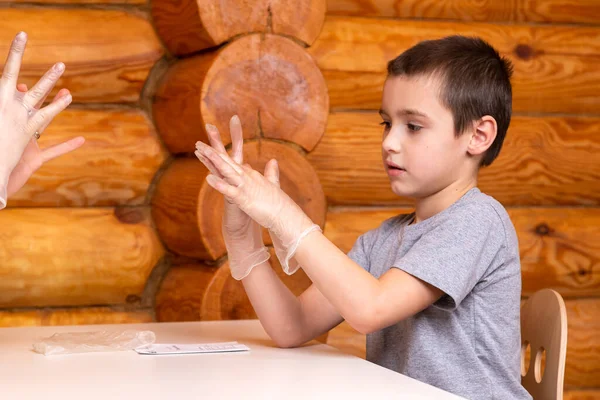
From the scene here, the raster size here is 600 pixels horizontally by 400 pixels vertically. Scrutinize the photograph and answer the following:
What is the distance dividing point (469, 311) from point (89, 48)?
1.66m

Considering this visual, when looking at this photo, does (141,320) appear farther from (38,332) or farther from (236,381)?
(236,381)

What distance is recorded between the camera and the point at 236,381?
158 centimetres

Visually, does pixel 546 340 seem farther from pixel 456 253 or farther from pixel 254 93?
pixel 254 93

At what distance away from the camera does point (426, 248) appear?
188 cm

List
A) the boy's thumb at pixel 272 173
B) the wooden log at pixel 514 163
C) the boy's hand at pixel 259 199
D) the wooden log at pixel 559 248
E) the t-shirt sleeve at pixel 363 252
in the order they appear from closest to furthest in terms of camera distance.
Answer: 1. the boy's hand at pixel 259 199
2. the boy's thumb at pixel 272 173
3. the t-shirt sleeve at pixel 363 252
4. the wooden log at pixel 514 163
5. the wooden log at pixel 559 248

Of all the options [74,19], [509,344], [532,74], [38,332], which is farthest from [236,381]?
[532,74]

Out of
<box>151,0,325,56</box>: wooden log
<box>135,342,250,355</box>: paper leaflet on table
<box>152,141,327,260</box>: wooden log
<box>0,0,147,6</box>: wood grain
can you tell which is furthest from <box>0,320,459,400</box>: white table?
<box>0,0,147,6</box>: wood grain

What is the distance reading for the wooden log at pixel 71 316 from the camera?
297cm

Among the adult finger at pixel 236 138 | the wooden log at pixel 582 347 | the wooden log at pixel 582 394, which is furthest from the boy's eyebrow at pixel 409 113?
the wooden log at pixel 582 394

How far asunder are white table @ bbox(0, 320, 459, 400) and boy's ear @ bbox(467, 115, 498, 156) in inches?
21.7

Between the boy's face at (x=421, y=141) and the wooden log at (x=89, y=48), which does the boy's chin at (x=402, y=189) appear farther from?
the wooden log at (x=89, y=48)

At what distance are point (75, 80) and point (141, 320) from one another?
84 centimetres

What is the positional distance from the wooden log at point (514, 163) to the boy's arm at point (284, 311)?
1066mm

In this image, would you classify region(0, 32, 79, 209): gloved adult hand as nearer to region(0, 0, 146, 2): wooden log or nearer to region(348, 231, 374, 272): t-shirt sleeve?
region(348, 231, 374, 272): t-shirt sleeve
